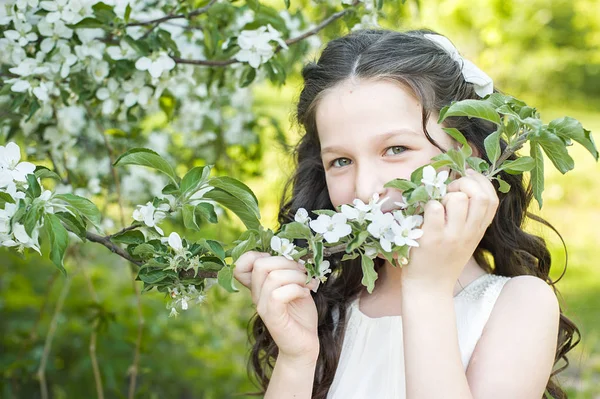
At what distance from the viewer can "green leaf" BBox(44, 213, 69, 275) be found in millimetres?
1157

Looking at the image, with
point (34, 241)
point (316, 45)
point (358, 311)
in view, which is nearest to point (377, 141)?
point (358, 311)

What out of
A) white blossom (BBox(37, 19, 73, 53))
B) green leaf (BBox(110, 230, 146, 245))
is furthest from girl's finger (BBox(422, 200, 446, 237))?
white blossom (BBox(37, 19, 73, 53))

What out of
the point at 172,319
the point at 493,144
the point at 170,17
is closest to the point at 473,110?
the point at 493,144

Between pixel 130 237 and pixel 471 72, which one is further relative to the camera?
pixel 471 72

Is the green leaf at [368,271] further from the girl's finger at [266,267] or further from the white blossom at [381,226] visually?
the girl's finger at [266,267]

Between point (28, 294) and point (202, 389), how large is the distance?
2.66 feet

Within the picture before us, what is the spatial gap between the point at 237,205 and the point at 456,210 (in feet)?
1.14

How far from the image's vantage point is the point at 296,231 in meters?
1.17

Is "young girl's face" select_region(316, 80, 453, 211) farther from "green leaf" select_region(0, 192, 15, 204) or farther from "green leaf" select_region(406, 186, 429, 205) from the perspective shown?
"green leaf" select_region(0, 192, 15, 204)

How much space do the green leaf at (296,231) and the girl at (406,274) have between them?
0.35ft

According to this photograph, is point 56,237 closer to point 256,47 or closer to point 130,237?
point 130,237

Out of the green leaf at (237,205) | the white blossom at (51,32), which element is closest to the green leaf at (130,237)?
the green leaf at (237,205)

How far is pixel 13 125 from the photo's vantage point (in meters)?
2.02

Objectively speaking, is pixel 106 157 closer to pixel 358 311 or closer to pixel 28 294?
pixel 28 294
